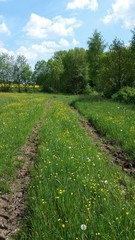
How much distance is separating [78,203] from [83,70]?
92.4 metres

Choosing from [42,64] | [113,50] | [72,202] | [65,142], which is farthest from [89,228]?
[42,64]

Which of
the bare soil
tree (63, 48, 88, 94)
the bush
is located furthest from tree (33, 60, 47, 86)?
the bare soil

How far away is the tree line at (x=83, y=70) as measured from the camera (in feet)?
156

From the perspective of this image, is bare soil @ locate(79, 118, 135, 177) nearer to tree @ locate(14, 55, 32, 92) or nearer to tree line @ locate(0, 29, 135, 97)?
tree line @ locate(0, 29, 135, 97)

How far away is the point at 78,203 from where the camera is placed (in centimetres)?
568

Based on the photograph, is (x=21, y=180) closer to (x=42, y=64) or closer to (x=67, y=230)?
(x=67, y=230)

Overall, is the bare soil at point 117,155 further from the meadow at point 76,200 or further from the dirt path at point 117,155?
the meadow at point 76,200

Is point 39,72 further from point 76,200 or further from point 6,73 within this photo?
point 76,200

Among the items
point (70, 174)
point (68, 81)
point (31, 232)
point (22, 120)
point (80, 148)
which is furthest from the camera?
point (68, 81)

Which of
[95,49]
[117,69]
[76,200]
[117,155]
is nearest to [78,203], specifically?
[76,200]

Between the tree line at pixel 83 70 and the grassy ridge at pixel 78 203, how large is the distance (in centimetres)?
3985

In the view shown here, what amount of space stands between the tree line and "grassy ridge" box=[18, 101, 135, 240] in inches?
1569

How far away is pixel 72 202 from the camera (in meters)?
5.78

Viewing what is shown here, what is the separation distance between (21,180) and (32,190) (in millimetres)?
1738
